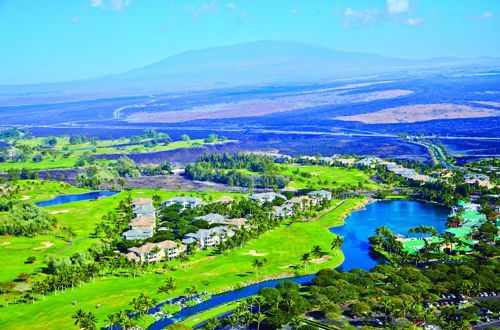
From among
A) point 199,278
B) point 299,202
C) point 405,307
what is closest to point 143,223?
point 199,278

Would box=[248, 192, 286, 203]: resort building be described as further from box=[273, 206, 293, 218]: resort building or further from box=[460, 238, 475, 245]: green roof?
box=[460, 238, 475, 245]: green roof

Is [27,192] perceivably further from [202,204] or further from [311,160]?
[311,160]

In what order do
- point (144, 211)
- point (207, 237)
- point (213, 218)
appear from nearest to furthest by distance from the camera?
point (207, 237) < point (213, 218) < point (144, 211)

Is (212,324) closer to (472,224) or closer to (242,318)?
(242,318)

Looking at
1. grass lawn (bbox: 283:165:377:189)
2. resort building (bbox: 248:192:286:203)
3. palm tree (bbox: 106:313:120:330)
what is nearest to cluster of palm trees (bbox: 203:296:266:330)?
palm tree (bbox: 106:313:120:330)

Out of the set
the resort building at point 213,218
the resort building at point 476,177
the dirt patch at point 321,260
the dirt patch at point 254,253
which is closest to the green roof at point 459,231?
the dirt patch at point 321,260

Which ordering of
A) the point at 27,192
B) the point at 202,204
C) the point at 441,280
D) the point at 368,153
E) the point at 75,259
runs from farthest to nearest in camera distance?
1. the point at 368,153
2. the point at 27,192
3. the point at 202,204
4. the point at 75,259
5. the point at 441,280

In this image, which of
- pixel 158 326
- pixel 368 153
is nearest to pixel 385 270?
pixel 158 326
